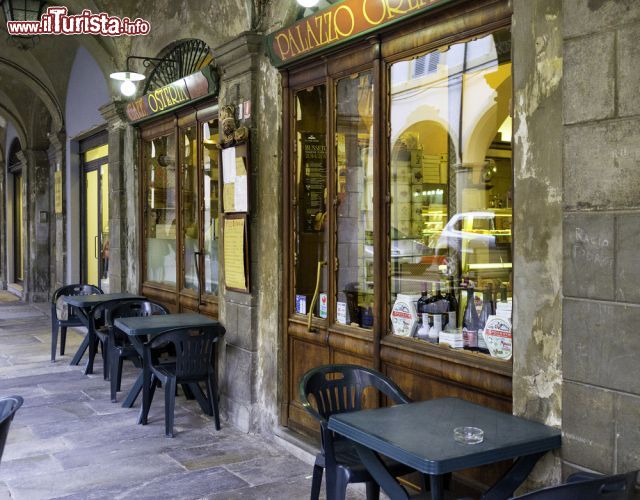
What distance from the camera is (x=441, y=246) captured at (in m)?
4.34

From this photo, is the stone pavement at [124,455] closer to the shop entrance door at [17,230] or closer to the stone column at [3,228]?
the shop entrance door at [17,230]

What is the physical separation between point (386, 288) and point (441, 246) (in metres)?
0.42

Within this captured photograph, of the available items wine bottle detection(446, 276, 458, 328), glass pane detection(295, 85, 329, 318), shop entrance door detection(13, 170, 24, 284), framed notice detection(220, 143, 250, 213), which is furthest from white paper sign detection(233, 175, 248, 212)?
shop entrance door detection(13, 170, 24, 284)

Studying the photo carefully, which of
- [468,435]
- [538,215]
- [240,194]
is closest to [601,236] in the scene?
[538,215]

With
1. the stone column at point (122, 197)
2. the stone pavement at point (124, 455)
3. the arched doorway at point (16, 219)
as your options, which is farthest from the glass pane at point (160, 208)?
the arched doorway at point (16, 219)

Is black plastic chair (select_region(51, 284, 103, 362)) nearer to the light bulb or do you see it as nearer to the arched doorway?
the light bulb

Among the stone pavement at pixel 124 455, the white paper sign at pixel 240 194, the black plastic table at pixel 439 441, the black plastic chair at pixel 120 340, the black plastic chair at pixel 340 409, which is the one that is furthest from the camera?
the black plastic chair at pixel 120 340

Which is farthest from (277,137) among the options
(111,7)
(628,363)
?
(111,7)

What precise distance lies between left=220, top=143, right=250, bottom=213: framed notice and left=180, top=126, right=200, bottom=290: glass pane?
1.18 metres

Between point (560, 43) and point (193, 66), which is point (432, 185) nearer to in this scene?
point (560, 43)

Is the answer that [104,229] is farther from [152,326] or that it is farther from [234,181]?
[234,181]

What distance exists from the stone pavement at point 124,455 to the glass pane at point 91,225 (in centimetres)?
416

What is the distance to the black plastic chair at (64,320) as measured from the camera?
8406mm

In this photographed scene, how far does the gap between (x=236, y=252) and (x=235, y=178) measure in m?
0.58
